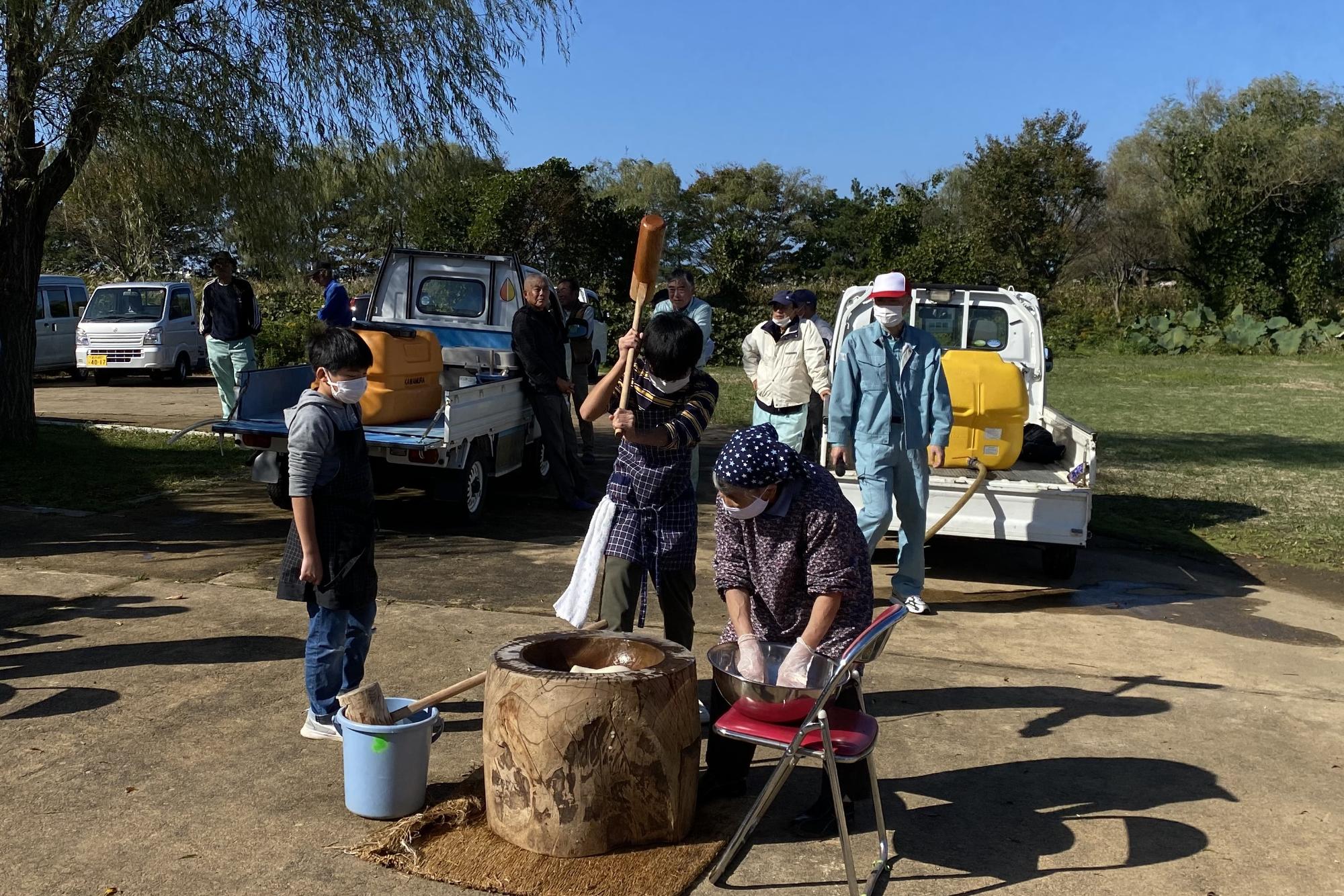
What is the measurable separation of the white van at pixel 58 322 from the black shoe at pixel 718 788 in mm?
19419

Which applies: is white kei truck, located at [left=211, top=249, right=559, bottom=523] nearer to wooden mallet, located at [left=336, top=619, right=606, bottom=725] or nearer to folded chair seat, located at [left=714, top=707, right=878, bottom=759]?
wooden mallet, located at [left=336, top=619, right=606, bottom=725]

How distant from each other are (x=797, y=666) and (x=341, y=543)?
1939mm

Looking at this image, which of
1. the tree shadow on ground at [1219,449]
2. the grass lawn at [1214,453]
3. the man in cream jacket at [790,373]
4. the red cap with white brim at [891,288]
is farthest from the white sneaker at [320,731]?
the tree shadow on ground at [1219,449]

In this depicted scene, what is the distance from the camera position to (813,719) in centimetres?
354

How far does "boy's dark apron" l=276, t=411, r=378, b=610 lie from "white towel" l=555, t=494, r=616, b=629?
81 centimetres

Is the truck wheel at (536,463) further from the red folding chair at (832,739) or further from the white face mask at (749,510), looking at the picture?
the red folding chair at (832,739)

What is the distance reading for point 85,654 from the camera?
19.0 ft

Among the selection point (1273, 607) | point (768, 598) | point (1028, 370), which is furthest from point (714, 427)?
point (768, 598)

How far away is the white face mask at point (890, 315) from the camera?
6711 mm

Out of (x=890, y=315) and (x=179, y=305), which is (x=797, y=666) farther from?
(x=179, y=305)

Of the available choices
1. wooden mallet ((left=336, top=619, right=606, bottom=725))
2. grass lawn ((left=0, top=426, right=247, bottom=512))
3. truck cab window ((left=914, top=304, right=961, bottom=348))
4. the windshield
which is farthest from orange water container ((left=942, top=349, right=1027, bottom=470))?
the windshield

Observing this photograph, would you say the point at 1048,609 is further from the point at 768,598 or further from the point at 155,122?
the point at 155,122

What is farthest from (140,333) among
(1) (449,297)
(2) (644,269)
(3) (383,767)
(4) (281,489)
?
(3) (383,767)

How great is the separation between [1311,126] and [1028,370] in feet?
121
